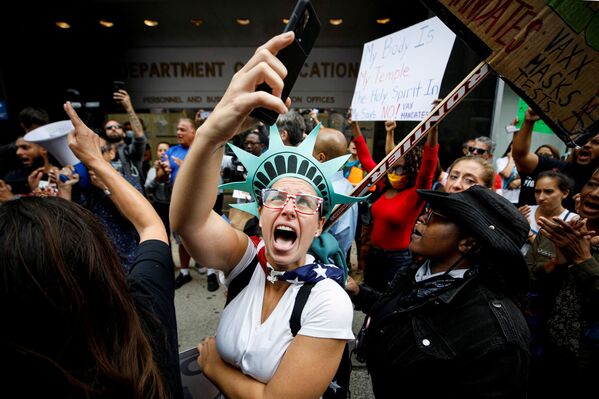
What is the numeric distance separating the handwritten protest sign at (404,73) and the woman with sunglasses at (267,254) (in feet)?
4.17

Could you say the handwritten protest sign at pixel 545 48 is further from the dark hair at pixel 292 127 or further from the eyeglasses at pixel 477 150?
the eyeglasses at pixel 477 150

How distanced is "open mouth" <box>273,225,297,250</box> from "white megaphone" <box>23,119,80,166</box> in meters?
1.92

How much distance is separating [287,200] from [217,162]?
350 mm

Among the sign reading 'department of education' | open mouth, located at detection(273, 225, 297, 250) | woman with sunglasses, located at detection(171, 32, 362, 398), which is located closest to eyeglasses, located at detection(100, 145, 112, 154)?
woman with sunglasses, located at detection(171, 32, 362, 398)

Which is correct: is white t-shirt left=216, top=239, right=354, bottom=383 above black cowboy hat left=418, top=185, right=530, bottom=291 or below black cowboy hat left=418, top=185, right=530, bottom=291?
below

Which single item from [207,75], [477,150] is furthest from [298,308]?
[207,75]

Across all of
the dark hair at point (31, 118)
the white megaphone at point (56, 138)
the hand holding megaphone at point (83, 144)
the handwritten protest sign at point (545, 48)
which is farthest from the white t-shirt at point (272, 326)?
the dark hair at point (31, 118)

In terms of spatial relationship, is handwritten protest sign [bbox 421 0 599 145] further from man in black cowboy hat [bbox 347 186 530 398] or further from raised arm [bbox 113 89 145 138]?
raised arm [bbox 113 89 145 138]

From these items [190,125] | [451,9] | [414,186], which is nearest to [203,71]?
[190,125]

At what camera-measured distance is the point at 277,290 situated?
1329mm

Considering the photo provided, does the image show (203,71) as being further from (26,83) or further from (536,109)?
(536,109)

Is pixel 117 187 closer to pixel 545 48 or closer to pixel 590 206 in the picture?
pixel 545 48

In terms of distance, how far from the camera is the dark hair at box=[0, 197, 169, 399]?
0.67 metres

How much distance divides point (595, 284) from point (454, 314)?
78 centimetres
